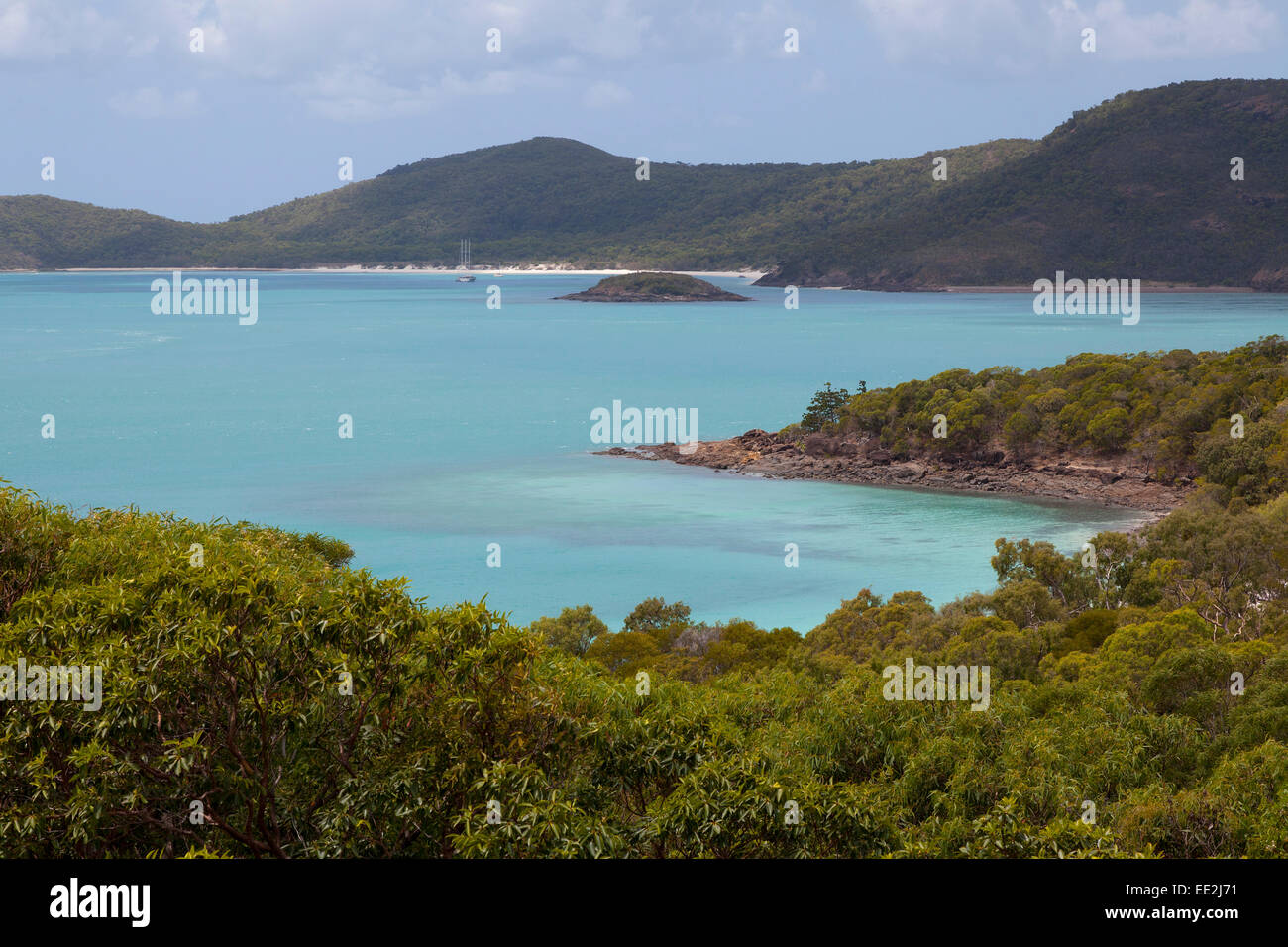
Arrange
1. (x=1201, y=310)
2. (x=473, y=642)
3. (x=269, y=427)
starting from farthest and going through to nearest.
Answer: (x=1201, y=310), (x=269, y=427), (x=473, y=642)

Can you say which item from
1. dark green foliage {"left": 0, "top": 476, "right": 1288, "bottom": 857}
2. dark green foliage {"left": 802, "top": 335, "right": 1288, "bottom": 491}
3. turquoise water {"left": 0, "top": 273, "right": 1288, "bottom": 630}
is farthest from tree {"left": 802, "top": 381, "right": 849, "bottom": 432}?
dark green foliage {"left": 0, "top": 476, "right": 1288, "bottom": 857}

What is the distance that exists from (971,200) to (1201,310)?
55322mm

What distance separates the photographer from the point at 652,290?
18225cm

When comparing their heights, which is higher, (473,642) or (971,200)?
(971,200)

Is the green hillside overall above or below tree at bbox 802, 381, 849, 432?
above

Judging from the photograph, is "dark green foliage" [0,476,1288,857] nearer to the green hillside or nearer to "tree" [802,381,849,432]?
"tree" [802,381,849,432]

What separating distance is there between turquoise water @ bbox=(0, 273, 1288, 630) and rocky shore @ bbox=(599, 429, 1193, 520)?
4.71ft

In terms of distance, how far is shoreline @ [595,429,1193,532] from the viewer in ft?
148

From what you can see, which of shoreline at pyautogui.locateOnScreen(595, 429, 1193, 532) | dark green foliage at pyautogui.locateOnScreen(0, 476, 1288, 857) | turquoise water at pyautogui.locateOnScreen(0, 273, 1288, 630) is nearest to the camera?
dark green foliage at pyautogui.locateOnScreen(0, 476, 1288, 857)

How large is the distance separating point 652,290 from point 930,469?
134543 millimetres

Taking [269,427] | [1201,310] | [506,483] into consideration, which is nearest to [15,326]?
[269,427]

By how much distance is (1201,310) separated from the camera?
139750 millimetres
